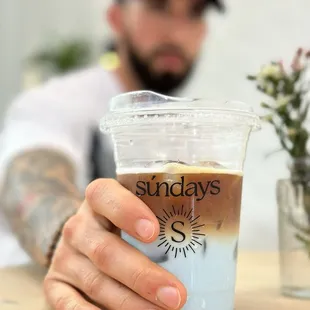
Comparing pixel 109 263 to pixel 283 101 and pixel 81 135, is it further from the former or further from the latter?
pixel 81 135

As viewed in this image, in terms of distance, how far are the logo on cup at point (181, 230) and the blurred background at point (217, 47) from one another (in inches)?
8.5

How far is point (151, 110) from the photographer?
470mm

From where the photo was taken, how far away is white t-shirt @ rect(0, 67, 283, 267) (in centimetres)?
123

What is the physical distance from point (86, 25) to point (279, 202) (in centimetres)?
232

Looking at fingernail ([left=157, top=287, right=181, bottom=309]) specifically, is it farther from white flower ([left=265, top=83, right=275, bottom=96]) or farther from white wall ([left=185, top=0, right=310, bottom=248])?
white wall ([left=185, top=0, right=310, bottom=248])

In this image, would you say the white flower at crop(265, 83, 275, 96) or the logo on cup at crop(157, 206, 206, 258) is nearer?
the logo on cup at crop(157, 206, 206, 258)

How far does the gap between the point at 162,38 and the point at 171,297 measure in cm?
131

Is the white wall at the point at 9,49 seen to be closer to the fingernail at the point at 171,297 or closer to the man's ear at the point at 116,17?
the man's ear at the point at 116,17

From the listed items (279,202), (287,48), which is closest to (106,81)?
(287,48)

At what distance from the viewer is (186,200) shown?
1.44 ft

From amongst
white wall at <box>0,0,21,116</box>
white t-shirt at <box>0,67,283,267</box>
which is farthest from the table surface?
white wall at <box>0,0,21,116</box>

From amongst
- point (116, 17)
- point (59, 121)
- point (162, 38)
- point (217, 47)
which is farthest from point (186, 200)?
point (217, 47)

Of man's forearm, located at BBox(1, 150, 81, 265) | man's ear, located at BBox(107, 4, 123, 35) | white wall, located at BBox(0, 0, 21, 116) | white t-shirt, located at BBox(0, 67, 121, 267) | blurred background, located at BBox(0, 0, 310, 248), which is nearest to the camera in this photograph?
man's forearm, located at BBox(1, 150, 81, 265)

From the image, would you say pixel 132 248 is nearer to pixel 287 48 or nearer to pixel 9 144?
pixel 9 144
